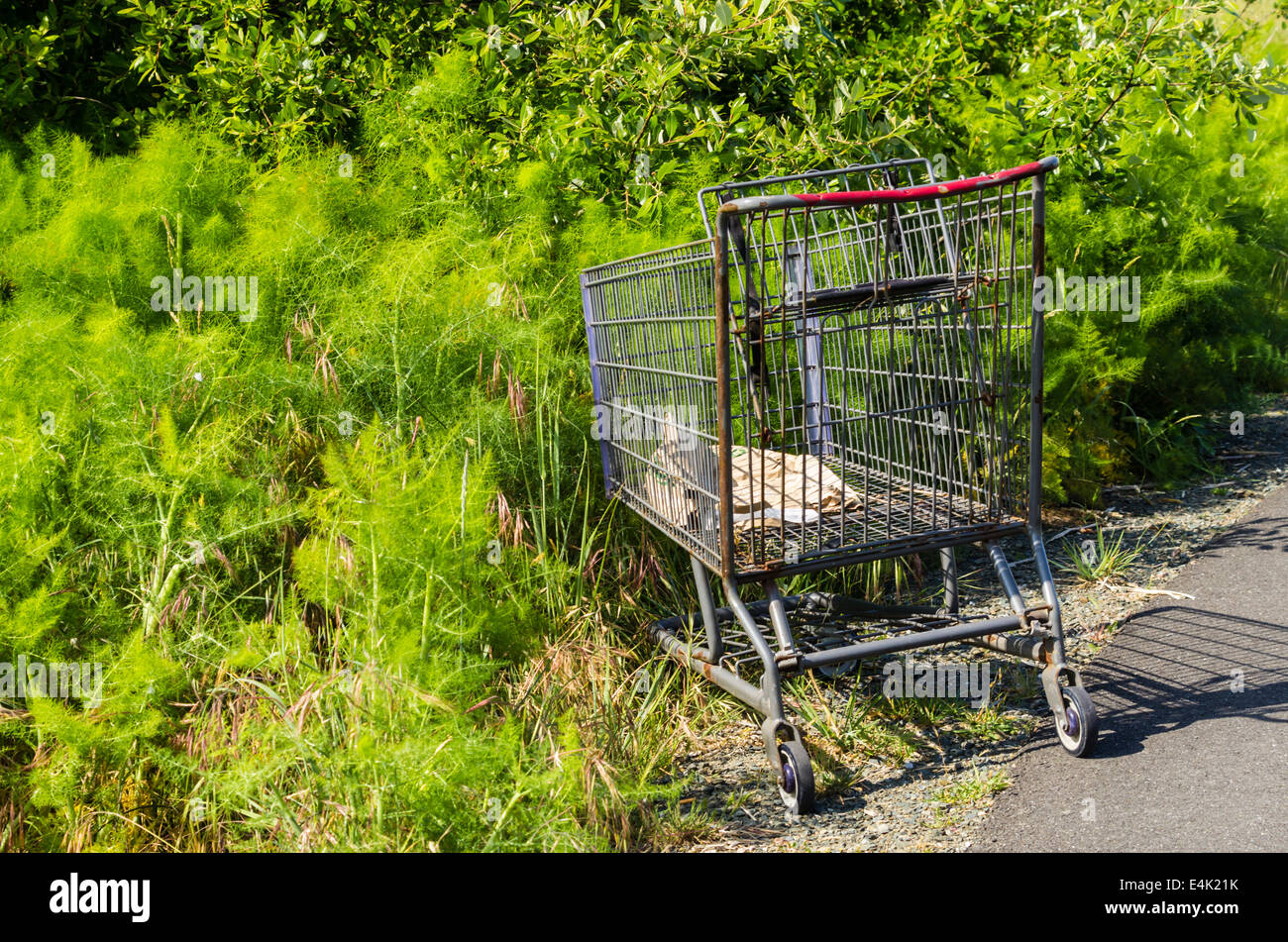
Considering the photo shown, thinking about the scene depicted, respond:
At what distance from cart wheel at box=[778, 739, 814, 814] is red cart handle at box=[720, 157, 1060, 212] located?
144 centimetres

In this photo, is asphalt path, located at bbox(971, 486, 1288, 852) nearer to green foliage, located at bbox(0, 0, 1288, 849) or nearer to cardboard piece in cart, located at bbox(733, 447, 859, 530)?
green foliage, located at bbox(0, 0, 1288, 849)

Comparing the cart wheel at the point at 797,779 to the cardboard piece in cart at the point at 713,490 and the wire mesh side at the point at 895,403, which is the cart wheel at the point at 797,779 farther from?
the cardboard piece in cart at the point at 713,490

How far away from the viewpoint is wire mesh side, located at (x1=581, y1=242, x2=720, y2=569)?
123 inches

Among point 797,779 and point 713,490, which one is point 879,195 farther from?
point 797,779

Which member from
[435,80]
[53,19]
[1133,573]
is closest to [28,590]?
[435,80]

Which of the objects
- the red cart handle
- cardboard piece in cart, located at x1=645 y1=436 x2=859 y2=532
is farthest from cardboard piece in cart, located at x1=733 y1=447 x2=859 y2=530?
the red cart handle

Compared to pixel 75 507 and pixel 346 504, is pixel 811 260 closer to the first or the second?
pixel 346 504

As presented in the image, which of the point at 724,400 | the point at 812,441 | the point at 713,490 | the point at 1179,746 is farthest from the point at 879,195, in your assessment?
the point at 1179,746

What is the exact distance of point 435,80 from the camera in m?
4.84

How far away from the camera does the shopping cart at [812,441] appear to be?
2.88m

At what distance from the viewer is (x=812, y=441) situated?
3.73m

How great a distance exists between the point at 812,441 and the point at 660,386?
65 cm

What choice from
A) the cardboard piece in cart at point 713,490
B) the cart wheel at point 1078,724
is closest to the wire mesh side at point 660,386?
the cardboard piece in cart at point 713,490

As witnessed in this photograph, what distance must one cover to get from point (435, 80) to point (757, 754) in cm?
337
